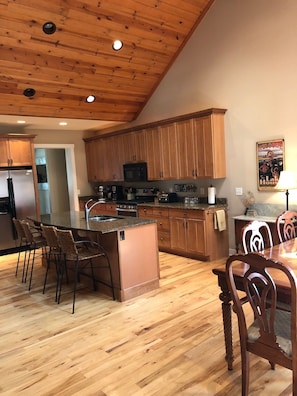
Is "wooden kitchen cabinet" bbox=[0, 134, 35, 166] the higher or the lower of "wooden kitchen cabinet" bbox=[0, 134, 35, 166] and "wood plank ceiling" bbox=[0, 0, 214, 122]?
the lower

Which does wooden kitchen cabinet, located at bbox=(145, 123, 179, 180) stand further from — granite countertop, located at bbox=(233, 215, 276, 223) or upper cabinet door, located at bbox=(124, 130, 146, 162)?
granite countertop, located at bbox=(233, 215, 276, 223)

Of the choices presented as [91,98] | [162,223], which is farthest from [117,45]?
[162,223]

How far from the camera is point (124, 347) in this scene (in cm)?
284

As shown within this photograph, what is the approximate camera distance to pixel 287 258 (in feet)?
7.98

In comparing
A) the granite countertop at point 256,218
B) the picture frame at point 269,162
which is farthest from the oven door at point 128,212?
the picture frame at point 269,162

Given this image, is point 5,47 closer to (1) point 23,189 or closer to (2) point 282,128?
(1) point 23,189

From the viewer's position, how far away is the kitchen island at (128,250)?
3.85 meters

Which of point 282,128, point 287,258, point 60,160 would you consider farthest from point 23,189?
point 287,258

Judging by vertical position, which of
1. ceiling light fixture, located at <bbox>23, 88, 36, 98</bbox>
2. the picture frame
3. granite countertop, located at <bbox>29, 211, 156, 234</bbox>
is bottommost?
granite countertop, located at <bbox>29, 211, 156, 234</bbox>

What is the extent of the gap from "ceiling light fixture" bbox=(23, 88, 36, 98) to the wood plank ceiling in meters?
0.05

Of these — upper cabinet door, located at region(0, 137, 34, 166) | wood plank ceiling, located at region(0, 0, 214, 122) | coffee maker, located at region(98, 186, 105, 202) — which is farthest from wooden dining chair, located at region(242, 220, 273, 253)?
coffee maker, located at region(98, 186, 105, 202)

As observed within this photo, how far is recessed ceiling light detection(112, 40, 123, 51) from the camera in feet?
16.4

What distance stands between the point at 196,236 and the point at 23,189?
11.9 feet

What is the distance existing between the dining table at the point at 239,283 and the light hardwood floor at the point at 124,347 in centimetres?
21
